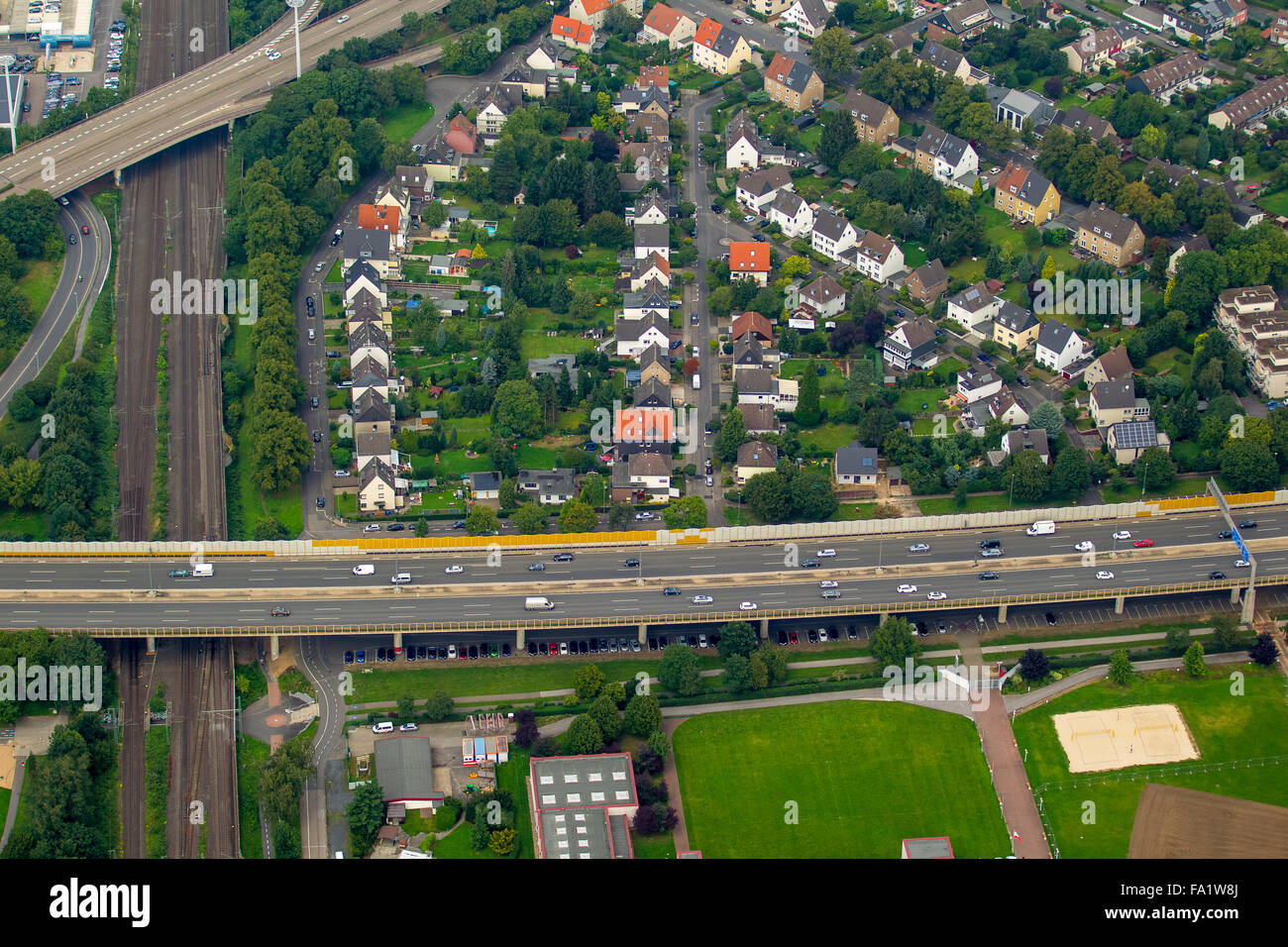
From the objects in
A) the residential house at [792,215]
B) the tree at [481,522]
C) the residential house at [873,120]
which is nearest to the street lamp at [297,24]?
the residential house at [792,215]

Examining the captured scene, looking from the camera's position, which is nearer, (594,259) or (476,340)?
→ (476,340)

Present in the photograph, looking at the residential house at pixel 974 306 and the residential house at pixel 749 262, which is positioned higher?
the residential house at pixel 749 262

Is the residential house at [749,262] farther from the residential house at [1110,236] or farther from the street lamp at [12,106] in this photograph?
the street lamp at [12,106]

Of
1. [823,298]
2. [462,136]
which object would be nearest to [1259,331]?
[823,298]

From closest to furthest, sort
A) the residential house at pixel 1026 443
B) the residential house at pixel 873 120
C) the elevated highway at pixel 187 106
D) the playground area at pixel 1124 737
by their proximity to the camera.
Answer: the playground area at pixel 1124 737 < the residential house at pixel 1026 443 < the elevated highway at pixel 187 106 < the residential house at pixel 873 120

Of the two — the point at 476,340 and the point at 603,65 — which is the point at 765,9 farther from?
the point at 476,340

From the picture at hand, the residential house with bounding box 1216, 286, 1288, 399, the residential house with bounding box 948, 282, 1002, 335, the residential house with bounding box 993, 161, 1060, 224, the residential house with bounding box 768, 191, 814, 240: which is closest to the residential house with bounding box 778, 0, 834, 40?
the residential house with bounding box 768, 191, 814, 240

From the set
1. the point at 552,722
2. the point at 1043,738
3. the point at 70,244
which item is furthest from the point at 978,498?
the point at 70,244
